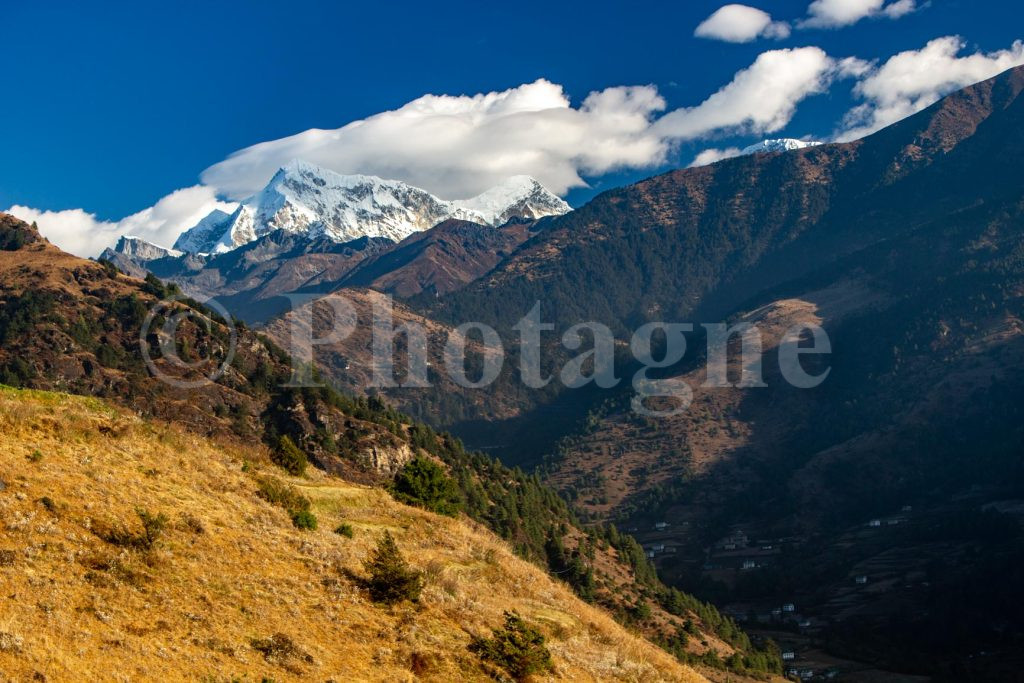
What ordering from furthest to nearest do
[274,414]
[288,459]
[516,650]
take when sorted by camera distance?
1. [274,414]
2. [288,459]
3. [516,650]

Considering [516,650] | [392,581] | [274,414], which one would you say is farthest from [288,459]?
[274,414]

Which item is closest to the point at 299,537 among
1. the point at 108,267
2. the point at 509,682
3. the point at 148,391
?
the point at 509,682

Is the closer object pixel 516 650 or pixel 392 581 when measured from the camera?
pixel 516 650

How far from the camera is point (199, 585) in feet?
74.9

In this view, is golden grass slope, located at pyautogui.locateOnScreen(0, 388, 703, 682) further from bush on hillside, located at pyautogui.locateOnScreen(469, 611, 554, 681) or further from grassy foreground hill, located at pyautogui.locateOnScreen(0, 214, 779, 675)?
grassy foreground hill, located at pyautogui.locateOnScreen(0, 214, 779, 675)

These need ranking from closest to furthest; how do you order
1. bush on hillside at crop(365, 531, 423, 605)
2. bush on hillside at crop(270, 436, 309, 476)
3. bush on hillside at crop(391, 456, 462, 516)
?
bush on hillside at crop(365, 531, 423, 605)
bush on hillside at crop(270, 436, 309, 476)
bush on hillside at crop(391, 456, 462, 516)

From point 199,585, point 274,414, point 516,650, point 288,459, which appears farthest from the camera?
point 274,414

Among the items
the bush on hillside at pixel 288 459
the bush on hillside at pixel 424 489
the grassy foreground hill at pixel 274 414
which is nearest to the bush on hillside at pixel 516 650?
the bush on hillside at pixel 288 459

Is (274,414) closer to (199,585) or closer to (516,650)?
(199,585)

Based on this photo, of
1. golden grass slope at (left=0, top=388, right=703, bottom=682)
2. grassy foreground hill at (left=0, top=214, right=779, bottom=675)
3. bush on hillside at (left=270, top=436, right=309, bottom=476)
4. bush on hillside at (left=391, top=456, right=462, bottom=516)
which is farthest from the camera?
grassy foreground hill at (left=0, top=214, right=779, bottom=675)

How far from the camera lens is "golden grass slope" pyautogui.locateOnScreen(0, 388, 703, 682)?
1917cm

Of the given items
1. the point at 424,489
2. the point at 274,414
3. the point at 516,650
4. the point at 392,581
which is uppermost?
the point at 274,414

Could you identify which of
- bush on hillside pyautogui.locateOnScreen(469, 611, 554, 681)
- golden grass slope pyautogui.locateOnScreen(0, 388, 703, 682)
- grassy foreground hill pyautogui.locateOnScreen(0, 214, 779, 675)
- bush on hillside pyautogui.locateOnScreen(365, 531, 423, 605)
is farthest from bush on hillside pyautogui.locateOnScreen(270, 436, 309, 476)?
grassy foreground hill pyautogui.locateOnScreen(0, 214, 779, 675)

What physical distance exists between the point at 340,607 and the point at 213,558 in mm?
4059
